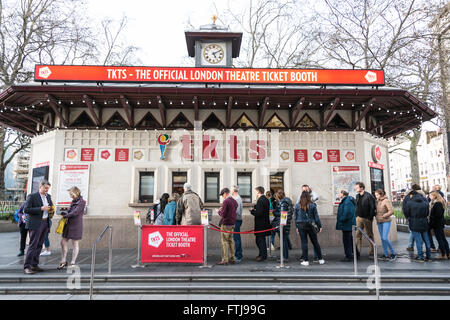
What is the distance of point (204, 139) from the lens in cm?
1123

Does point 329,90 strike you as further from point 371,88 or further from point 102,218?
point 102,218

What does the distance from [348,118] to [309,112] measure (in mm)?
1558

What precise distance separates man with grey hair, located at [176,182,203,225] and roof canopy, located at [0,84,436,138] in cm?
375

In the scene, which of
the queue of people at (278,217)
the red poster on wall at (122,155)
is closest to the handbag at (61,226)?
the queue of people at (278,217)

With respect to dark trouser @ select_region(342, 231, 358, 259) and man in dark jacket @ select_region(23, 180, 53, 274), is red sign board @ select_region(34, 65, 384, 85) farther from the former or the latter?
dark trouser @ select_region(342, 231, 358, 259)

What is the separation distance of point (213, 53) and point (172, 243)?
28.6ft

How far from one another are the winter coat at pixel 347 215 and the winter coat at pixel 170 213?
476cm

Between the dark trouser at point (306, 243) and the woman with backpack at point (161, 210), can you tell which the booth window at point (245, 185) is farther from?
the dark trouser at point (306, 243)

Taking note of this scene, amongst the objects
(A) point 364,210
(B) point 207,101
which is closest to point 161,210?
(B) point 207,101

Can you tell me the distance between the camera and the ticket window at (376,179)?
11.5 meters

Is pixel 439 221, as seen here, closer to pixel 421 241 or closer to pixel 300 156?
pixel 421 241

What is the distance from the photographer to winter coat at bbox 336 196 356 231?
8.20m

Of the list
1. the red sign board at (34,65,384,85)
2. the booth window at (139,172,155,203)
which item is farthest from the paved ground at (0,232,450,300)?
the red sign board at (34,65,384,85)

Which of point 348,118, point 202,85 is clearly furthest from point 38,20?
point 348,118
